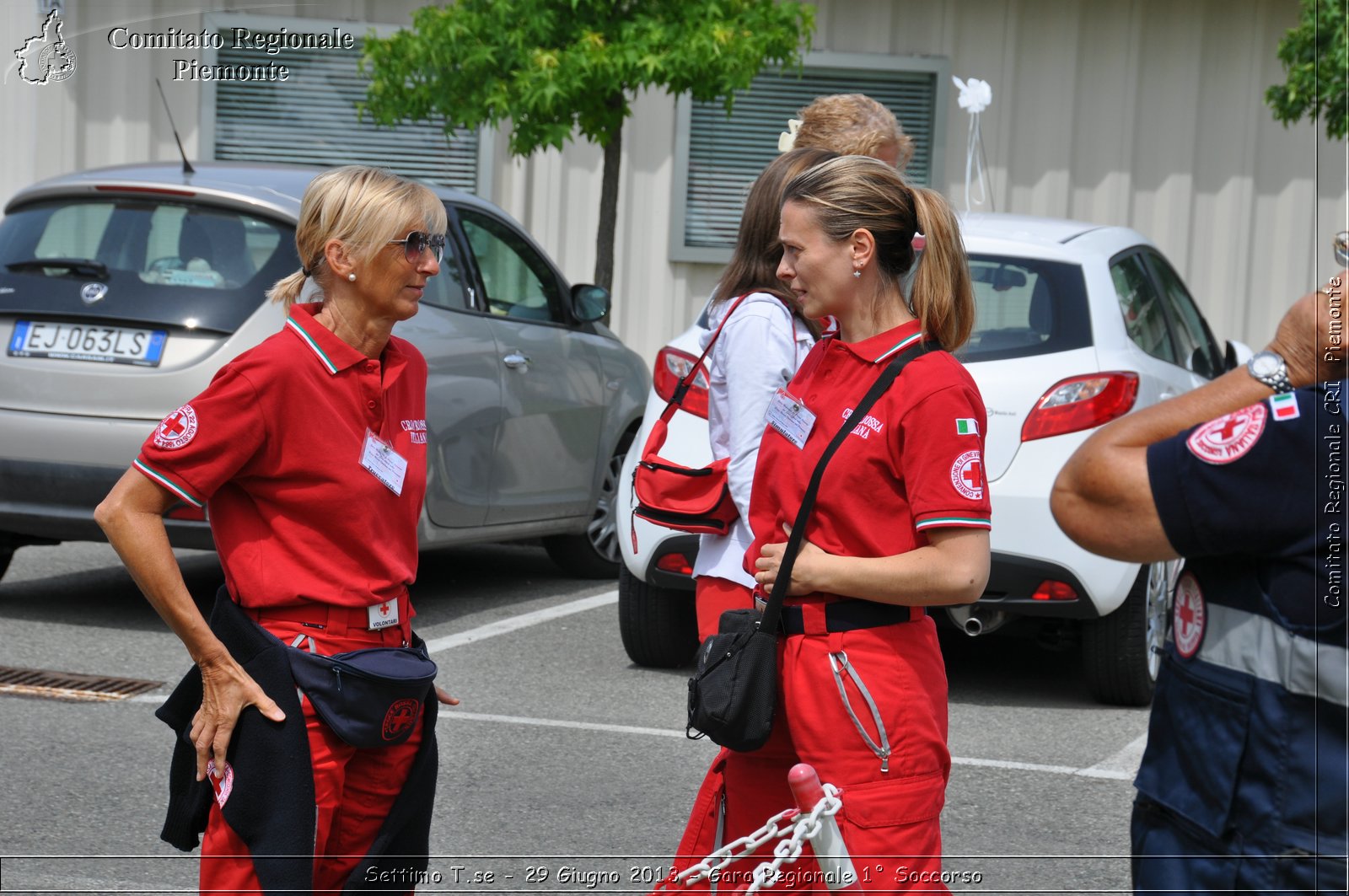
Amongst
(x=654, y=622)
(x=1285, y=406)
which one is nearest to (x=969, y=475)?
(x=1285, y=406)

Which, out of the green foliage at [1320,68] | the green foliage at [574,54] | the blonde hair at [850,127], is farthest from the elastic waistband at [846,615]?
the green foliage at [1320,68]

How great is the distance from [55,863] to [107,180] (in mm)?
3587

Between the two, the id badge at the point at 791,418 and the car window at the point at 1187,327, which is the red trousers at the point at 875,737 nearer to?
the id badge at the point at 791,418

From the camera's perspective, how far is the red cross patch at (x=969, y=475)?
2621mm

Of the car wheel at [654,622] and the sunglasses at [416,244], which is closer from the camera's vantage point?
the sunglasses at [416,244]

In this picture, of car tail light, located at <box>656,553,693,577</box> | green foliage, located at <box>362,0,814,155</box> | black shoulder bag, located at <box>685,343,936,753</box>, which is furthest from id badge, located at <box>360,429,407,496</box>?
green foliage, located at <box>362,0,814,155</box>

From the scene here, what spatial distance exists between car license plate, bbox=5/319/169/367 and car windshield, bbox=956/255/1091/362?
123 inches

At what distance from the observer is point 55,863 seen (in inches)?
167

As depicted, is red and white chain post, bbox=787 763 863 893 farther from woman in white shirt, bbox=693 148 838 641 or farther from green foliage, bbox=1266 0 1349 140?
green foliage, bbox=1266 0 1349 140

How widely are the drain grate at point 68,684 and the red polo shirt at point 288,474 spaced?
3.35 metres

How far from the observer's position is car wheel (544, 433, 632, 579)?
8617 mm

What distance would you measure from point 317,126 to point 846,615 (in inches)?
493

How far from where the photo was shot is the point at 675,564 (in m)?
6.19

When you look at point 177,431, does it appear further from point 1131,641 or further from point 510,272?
point 510,272
